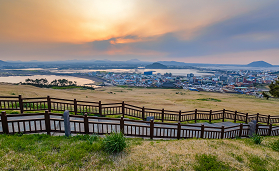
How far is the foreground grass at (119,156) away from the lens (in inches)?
204

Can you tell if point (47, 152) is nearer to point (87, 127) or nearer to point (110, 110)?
point (87, 127)

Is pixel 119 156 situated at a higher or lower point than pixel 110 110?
lower

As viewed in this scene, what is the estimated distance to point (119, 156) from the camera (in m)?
5.88

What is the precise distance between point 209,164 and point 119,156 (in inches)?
143

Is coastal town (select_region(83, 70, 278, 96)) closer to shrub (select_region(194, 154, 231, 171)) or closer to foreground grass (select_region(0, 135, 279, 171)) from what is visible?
foreground grass (select_region(0, 135, 279, 171))

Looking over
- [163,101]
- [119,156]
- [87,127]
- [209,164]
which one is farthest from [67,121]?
[163,101]

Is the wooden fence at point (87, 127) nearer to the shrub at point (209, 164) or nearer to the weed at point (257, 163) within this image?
the shrub at point (209, 164)

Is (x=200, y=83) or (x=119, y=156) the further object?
(x=200, y=83)

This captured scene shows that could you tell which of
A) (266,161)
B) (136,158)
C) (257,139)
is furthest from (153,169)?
(257,139)

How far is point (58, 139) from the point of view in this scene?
22.5 ft

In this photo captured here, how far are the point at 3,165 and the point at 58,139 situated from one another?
2.20 m

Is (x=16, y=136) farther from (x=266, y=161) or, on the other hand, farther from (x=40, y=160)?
(x=266, y=161)

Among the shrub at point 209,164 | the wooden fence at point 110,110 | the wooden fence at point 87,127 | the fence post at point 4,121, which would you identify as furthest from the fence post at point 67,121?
the shrub at point 209,164

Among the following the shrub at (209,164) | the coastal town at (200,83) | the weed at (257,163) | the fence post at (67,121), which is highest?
the fence post at (67,121)
